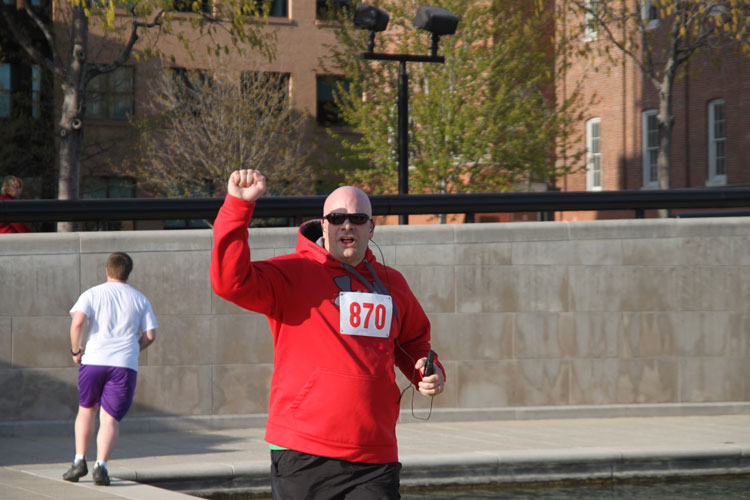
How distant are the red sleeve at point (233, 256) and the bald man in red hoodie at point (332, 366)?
0.05ft

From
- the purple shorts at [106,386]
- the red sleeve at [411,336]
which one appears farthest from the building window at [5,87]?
the red sleeve at [411,336]

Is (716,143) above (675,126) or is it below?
below

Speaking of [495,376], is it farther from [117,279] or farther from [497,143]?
[497,143]

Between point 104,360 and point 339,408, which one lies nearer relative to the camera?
point 339,408

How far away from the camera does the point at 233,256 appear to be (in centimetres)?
398

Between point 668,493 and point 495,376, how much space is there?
3468 mm

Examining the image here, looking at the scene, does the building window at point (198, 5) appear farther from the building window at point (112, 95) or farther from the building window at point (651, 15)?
the building window at point (651, 15)

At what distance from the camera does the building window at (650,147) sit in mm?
34906

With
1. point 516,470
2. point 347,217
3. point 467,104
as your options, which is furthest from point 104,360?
point 467,104

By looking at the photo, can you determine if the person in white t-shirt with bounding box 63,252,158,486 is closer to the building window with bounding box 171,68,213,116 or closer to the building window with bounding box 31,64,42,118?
the building window with bounding box 171,68,213,116

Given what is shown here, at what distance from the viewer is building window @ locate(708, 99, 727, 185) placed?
3216 centimetres

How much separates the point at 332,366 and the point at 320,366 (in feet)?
Answer: 0.15

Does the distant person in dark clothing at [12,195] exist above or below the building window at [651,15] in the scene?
below

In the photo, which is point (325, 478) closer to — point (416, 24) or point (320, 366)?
point (320, 366)
